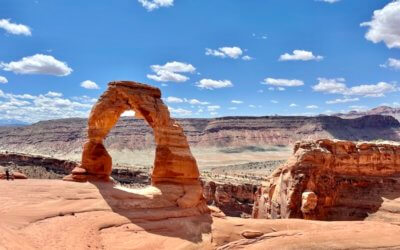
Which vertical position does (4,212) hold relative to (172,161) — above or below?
below

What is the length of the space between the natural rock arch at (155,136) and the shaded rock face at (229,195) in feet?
85.2

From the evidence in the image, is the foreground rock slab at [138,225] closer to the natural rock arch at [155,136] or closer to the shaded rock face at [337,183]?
the natural rock arch at [155,136]

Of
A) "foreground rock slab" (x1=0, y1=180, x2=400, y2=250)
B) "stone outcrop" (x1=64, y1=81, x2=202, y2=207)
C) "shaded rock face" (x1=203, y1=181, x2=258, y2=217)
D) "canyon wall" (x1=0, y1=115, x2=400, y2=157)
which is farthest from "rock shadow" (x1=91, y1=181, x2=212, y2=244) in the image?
"canyon wall" (x1=0, y1=115, x2=400, y2=157)

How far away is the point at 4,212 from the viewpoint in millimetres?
15812

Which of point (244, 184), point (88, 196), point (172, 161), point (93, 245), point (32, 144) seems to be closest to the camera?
point (93, 245)

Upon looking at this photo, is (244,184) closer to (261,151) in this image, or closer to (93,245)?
(93,245)

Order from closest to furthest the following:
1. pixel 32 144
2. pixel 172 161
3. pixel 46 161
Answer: pixel 172 161, pixel 46 161, pixel 32 144

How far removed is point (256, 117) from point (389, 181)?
14253cm

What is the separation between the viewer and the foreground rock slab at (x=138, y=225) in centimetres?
1552

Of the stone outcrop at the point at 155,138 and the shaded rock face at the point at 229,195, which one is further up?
the stone outcrop at the point at 155,138

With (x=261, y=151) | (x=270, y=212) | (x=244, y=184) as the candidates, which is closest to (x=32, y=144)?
(x=261, y=151)

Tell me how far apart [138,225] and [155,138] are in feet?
18.8

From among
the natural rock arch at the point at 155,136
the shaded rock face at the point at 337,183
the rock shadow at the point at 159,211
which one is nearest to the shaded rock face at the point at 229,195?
the shaded rock face at the point at 337,183

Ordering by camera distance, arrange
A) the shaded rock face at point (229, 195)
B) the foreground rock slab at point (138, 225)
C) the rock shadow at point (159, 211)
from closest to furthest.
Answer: the foreground rock slab at point (138, 225) < the rock shadow at point (159, 211) < the shaded rock face at point (229, 195)
